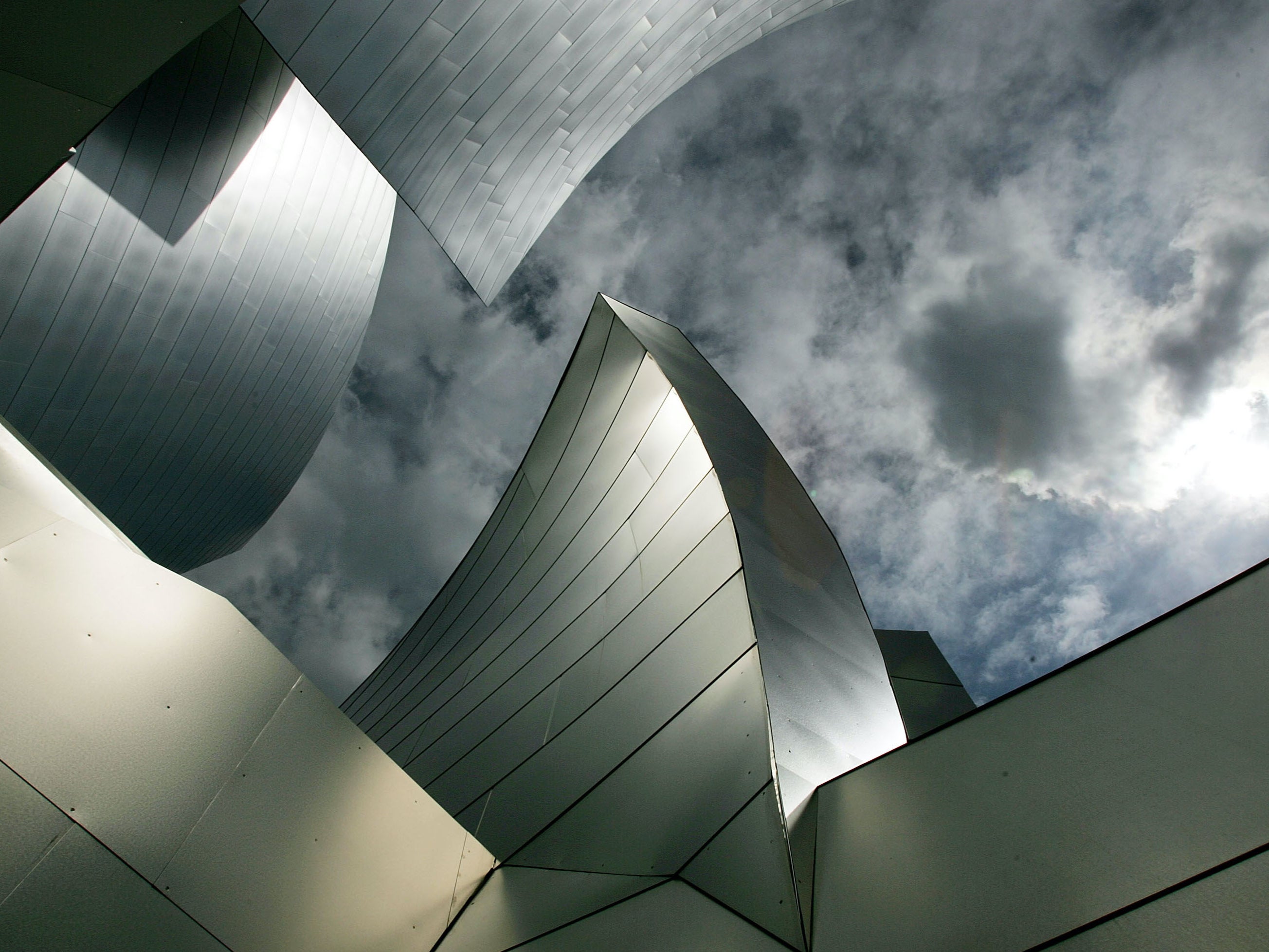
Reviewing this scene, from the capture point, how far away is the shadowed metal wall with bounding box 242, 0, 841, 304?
666cm

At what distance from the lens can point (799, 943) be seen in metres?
2.81

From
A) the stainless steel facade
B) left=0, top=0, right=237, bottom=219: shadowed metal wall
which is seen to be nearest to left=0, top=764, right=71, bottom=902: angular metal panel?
left=0, top=0, right=237, bottom=219: shadowed metal wall

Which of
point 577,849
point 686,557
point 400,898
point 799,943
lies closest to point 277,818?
point 400,898

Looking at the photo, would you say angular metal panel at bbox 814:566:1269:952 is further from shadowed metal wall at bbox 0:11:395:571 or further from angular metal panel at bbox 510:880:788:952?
shadowed metal wall at bbox 0:11:395:571

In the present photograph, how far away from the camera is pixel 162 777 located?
3.09 metres

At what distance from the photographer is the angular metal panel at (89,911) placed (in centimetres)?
255

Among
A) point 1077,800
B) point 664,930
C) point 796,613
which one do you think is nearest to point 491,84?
point 796,613

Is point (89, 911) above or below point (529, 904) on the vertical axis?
below

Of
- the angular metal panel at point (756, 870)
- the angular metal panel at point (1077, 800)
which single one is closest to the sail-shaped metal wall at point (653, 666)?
the angular metal panel at point (756, 870)

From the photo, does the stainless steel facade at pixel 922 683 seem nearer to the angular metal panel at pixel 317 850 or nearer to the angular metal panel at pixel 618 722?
the angular metal panel at pixel 618 722

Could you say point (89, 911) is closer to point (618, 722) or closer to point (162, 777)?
point (162, 777)

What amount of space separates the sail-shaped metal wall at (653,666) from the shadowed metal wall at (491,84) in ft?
7.99

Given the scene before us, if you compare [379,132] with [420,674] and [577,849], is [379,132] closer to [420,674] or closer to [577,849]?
[577,849]

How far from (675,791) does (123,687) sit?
3115 mm
